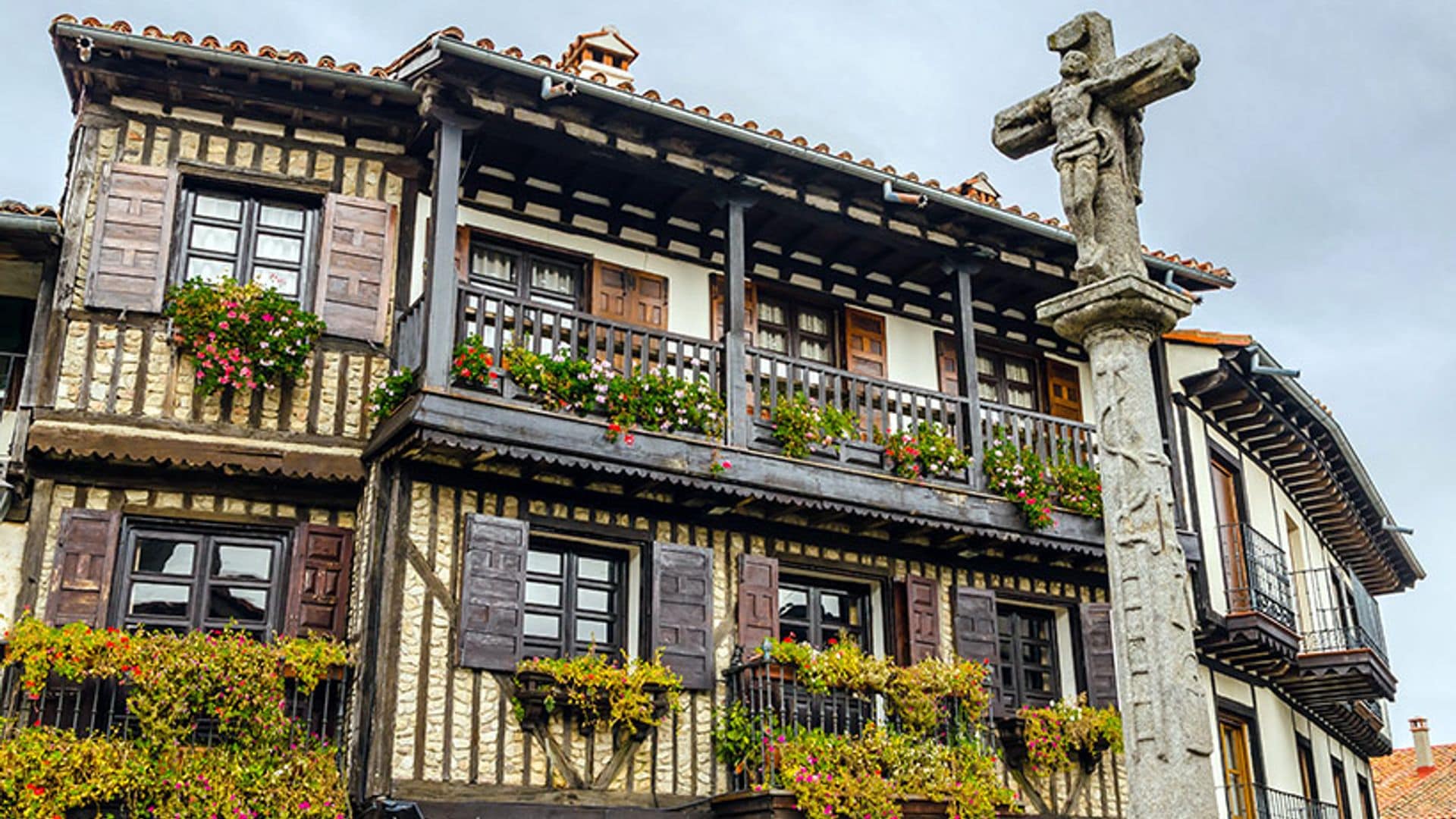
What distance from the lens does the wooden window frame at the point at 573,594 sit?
41.2 ft

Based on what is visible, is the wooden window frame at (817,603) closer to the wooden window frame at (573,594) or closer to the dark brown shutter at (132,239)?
the wooden window frame at (573,594)

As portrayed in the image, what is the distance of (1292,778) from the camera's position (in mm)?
19438

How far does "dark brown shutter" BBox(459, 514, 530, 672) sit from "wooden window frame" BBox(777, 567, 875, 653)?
2.84 metres

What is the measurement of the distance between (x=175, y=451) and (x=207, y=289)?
1.33 meters

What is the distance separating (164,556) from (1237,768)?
493 inches

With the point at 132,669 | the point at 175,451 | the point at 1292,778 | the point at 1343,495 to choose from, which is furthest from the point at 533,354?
the point at 1343,495

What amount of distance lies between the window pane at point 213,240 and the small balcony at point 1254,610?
36.5ft

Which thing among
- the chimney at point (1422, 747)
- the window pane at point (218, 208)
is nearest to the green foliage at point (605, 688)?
the window pane at point (218, 208)

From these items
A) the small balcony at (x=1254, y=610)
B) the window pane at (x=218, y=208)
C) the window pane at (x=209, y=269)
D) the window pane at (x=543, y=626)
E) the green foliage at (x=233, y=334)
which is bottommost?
the window pane at (x=543, y=626)

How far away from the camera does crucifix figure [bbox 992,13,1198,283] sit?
305 inches

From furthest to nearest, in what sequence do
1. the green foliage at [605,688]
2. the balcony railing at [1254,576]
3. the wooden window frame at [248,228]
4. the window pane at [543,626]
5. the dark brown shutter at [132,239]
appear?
the balcony railing at [1254,576] → the wooden window frame at [248,228] → the window pane at [543,626] → the dark brown shutter at [132,239] → the green foliage at [605,688]

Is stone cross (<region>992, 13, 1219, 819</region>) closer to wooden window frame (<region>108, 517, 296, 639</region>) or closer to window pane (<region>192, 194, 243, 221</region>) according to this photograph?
wooden window frame (<region>108, 517, 296, 639</region>)

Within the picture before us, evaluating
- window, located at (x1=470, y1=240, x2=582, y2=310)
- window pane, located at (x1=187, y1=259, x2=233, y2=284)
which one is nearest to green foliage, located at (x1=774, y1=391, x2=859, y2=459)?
window, located at (x1=470, y1=240, x2=582, y2=310)

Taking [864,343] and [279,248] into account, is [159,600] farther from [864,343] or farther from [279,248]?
[864,343]
